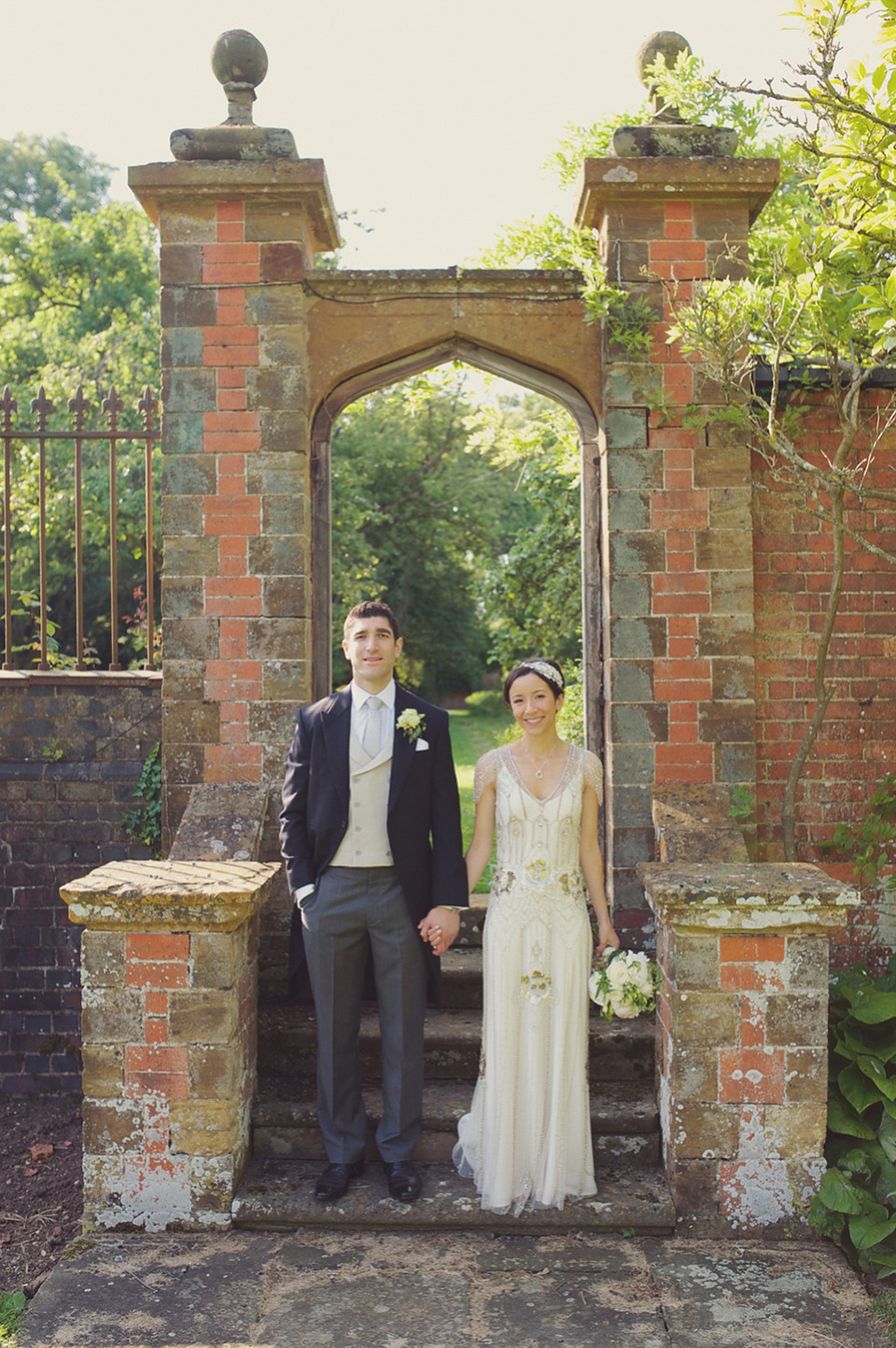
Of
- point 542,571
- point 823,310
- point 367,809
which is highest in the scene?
point 823,310

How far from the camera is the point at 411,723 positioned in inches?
147

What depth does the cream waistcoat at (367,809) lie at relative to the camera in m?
3.69

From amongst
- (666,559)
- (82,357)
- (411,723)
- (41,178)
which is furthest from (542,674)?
(41,178)

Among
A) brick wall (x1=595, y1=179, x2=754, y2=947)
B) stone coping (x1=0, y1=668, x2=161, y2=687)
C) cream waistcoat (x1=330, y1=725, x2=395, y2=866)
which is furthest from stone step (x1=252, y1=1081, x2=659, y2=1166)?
stone coping (x1=0, y1=668, x2=161, y2=687)

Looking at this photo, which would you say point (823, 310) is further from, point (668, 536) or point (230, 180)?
point (230, 180)

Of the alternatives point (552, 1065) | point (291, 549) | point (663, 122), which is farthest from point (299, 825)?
point (663, 122)

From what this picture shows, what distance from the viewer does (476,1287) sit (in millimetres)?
3180

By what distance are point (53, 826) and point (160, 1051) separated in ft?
6.83

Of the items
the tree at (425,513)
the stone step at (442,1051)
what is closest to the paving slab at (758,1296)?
the stone step at (442,1051)

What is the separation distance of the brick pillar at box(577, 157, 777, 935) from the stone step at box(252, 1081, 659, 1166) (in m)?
0.94

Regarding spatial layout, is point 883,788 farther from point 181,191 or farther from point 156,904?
point 181,191

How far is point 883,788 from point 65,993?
4.16 metres

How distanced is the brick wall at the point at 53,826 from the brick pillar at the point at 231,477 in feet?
2.07

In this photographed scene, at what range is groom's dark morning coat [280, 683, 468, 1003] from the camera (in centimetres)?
369
